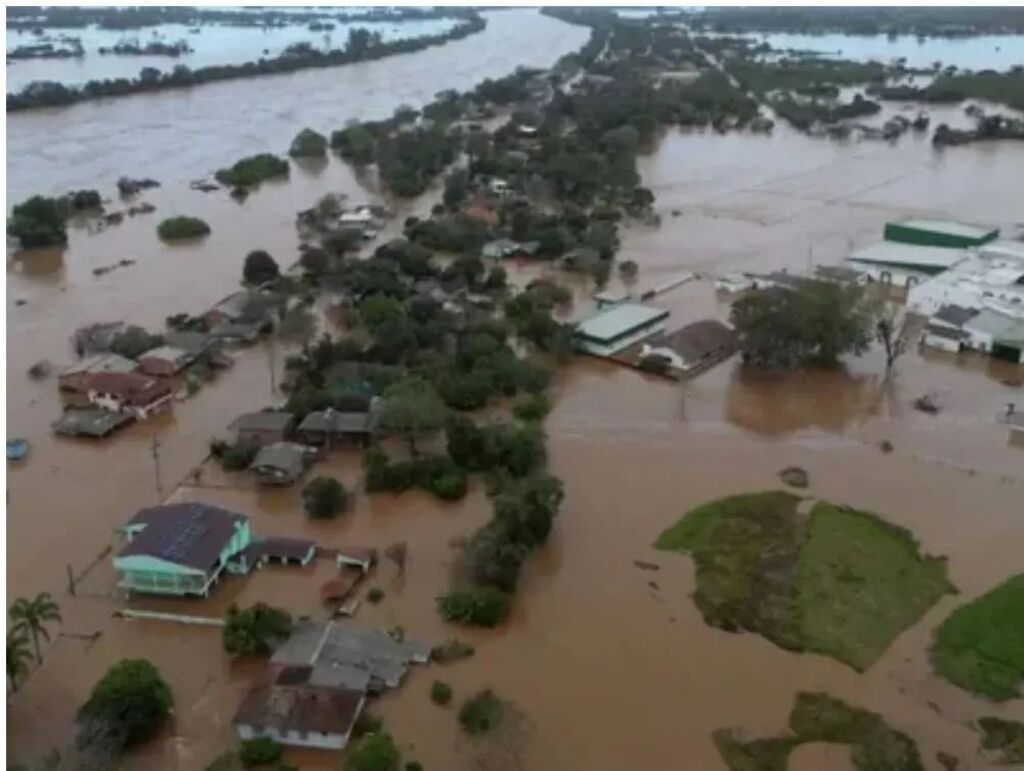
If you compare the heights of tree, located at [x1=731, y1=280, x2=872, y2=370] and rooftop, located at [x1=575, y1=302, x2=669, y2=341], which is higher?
tree, located at [x1=731, y1=280, x2=872, y2=370]

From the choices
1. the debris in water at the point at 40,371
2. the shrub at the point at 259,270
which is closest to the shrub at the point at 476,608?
the debris in water at the point at 40,371

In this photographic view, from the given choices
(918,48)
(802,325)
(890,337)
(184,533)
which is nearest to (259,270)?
(802,325)

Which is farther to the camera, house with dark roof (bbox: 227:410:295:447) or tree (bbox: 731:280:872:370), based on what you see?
tree (bbox: 731:280:872:370)

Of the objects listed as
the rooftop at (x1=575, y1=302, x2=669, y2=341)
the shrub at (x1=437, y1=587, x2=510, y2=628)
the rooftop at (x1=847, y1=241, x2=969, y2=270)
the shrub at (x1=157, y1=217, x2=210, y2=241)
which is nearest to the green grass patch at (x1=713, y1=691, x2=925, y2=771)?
the shrub at (x1=437, y1=587, x2=510, y2=628)

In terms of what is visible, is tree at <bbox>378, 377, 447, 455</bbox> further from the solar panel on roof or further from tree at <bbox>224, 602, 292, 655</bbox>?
tree at <bbox>224, 602, 292, 655</bbox>

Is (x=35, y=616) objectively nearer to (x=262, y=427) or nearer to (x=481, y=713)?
(x=481, y=713)

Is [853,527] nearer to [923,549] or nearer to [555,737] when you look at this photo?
[923,549]

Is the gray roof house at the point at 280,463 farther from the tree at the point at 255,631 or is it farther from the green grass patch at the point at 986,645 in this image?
the green grass patch at the point at 986,645
